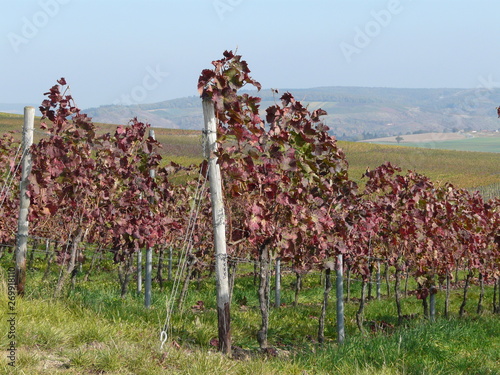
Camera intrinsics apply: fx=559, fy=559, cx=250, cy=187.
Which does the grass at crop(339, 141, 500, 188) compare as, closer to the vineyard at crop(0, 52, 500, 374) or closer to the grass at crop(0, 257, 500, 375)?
the vineyard at crop(0, 52, 500, 374)

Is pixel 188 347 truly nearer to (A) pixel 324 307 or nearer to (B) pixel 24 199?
(A) pixel 324 307

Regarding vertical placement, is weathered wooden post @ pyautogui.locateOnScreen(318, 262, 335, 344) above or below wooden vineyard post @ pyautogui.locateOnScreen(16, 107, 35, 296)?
below

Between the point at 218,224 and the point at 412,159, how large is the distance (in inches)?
3423

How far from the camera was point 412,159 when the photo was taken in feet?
290

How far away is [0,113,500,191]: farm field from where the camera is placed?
65.0 meters

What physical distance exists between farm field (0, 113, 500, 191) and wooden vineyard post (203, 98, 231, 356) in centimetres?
5565

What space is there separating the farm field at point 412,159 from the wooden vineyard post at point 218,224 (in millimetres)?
Answer: 55652

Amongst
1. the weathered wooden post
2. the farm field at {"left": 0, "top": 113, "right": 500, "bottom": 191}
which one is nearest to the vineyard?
the weathered wooden post

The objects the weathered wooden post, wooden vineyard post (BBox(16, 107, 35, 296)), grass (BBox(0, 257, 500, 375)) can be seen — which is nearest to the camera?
grass (BBox(0, 257, 500, 375))

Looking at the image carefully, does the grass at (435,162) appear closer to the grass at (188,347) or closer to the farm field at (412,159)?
the farm field at (412,159)

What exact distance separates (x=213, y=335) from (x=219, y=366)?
1.34 metres

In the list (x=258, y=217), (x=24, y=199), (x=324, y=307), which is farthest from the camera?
(x=324, y=307)

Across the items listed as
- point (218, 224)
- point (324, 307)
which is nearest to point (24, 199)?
point (218, 224)

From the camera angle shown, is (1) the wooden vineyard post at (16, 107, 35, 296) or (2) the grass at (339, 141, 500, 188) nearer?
(1) the wooden vineyard post at (16, 107, 35, 296)
